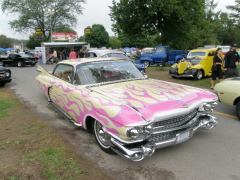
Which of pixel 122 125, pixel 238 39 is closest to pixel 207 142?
pixel 122 125

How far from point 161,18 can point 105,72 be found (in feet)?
65.0

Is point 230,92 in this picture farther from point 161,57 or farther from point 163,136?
point 161,57

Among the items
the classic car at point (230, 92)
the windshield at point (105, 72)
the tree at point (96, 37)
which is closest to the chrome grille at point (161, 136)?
the windshield at point (105, 72)

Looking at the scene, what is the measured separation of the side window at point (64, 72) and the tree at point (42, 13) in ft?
108

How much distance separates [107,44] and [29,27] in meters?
37.4

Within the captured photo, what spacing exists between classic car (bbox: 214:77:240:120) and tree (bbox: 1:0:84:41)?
35.2 meters

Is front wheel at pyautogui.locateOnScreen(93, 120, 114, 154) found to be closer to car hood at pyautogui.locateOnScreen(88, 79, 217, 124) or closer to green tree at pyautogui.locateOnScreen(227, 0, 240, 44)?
car hood at pyautogui.locateOnScreen(88, 79, 217, 124)

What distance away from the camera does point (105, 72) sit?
4656 millimetres

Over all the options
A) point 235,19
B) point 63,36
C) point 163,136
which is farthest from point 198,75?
point 235,19

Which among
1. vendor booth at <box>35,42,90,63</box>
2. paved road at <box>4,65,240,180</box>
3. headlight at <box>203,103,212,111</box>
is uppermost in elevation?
vendor booth at <box>35,42,90,63</box>

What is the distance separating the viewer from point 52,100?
564 cm

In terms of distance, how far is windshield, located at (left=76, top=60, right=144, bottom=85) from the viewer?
4441 millimetres

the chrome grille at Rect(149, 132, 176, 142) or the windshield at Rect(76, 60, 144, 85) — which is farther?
the windshield at Rect(76, 60, 144, 85)

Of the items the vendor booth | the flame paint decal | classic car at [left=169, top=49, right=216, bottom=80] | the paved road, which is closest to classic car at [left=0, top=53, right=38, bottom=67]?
the vendor booth
